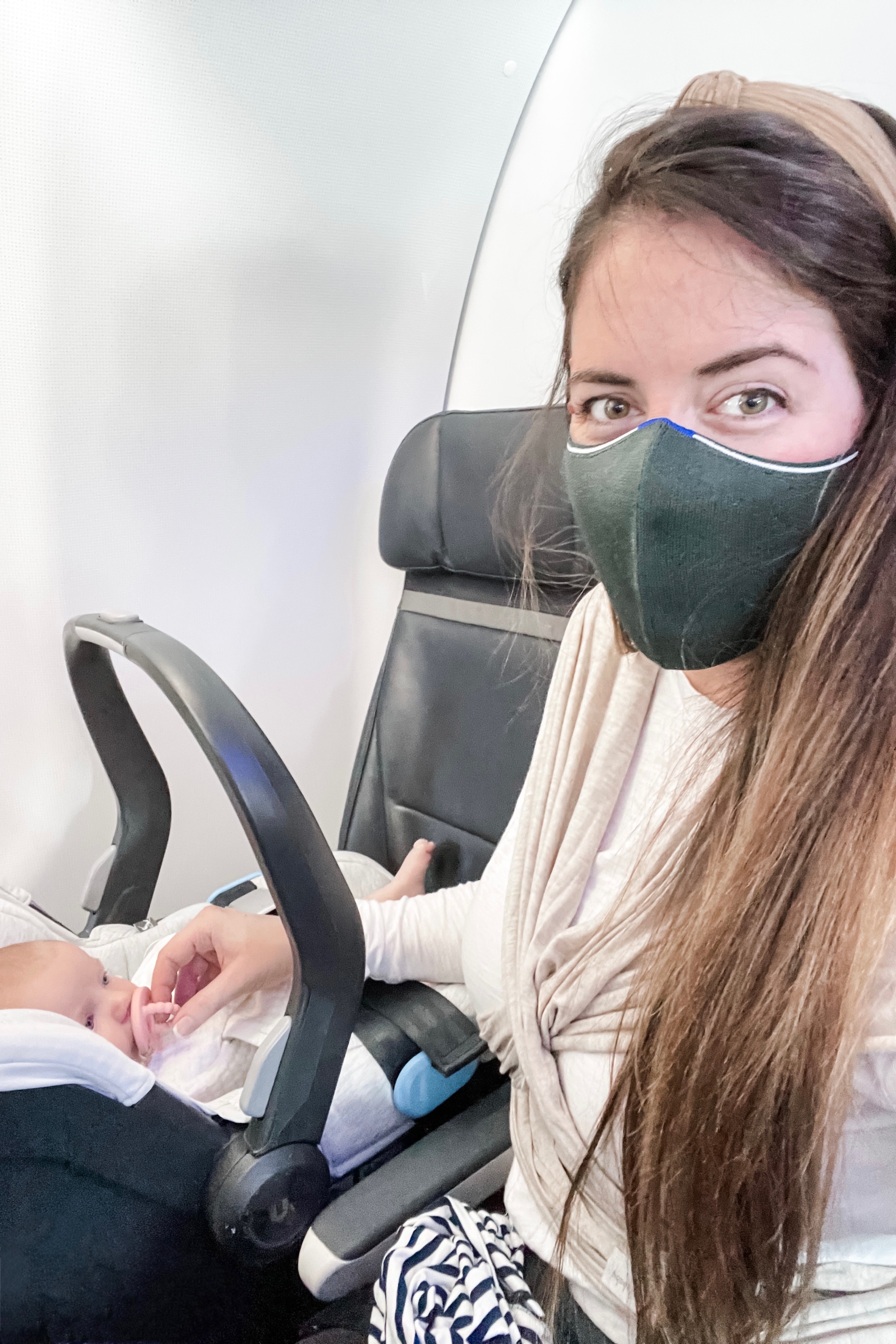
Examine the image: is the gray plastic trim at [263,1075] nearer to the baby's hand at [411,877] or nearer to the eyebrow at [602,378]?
the baby's hand at [411,877]

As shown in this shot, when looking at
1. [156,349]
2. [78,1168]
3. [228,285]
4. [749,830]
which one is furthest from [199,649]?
[749,830]

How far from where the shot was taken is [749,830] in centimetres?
59

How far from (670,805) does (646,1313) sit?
388 mm

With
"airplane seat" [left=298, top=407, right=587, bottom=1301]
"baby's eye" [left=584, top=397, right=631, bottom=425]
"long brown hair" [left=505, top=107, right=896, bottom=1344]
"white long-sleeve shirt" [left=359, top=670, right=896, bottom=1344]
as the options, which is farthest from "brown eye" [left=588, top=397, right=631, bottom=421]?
"airplane seat" [left=298, top=407, right=587, bottom=1301]

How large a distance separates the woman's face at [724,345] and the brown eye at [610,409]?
0.03m

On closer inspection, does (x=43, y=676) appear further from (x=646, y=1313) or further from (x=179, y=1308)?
(x=646, y=1313)

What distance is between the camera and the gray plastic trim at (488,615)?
1205 millimetres

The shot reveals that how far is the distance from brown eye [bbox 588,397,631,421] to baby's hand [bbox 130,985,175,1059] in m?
0.75

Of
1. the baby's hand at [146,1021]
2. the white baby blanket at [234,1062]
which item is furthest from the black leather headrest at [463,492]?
the baby's hand at [146,1021]

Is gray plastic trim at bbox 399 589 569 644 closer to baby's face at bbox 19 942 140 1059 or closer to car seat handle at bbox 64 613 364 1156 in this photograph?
car seat handle at bbox 64 613 364 1156

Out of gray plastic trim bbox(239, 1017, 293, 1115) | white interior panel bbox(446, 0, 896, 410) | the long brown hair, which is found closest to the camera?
the long brown hair

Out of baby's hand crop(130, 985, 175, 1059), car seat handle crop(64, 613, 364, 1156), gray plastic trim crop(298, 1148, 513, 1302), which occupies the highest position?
car seat handle crop(64, 613, 364, 1156)

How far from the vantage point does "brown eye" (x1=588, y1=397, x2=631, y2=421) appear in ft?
2.15

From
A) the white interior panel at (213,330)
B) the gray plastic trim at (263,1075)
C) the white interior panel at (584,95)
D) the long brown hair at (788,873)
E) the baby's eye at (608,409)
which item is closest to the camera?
the long brown hair at (788,873)
